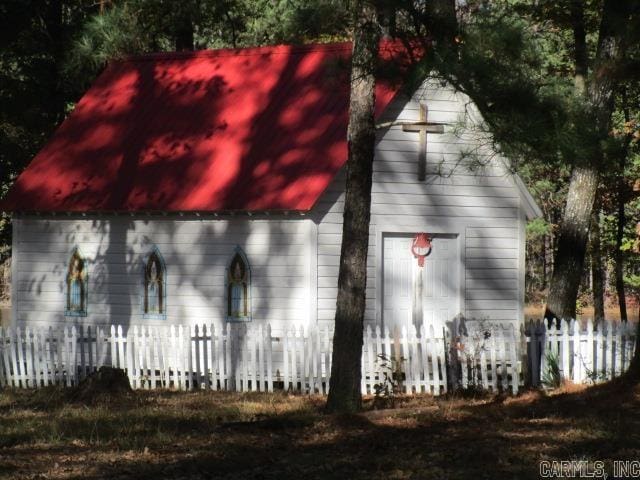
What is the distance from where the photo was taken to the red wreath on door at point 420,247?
21.6m

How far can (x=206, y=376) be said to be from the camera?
826 inches

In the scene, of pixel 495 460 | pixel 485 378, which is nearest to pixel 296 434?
pixel 495 460

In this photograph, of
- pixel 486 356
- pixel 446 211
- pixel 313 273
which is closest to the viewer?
pixel 486 356

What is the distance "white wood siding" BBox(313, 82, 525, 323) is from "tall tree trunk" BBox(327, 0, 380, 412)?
4.47 metres

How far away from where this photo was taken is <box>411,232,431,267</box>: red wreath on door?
70.8ft

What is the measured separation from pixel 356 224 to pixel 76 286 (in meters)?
9.39

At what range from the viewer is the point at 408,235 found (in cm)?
2170

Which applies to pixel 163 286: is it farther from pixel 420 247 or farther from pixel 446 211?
pixel 446 211

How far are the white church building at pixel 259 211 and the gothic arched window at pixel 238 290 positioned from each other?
0.02 meters

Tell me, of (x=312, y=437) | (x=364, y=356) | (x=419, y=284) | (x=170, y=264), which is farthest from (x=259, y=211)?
(x=312, y=437)

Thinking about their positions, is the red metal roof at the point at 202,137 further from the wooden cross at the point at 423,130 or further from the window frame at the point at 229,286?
the window frame at the point at 229,286

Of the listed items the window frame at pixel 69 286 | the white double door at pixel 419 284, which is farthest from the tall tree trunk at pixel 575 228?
the window frame at pixel 69 286

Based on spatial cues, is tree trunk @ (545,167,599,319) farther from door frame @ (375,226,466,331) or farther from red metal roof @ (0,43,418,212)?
red metal roof @ (0,43,418,212)

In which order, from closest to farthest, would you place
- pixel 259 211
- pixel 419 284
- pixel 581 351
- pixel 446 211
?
pixel 581 351 → pixel 259 211 → pixel 419 284 → pixel 446 211
